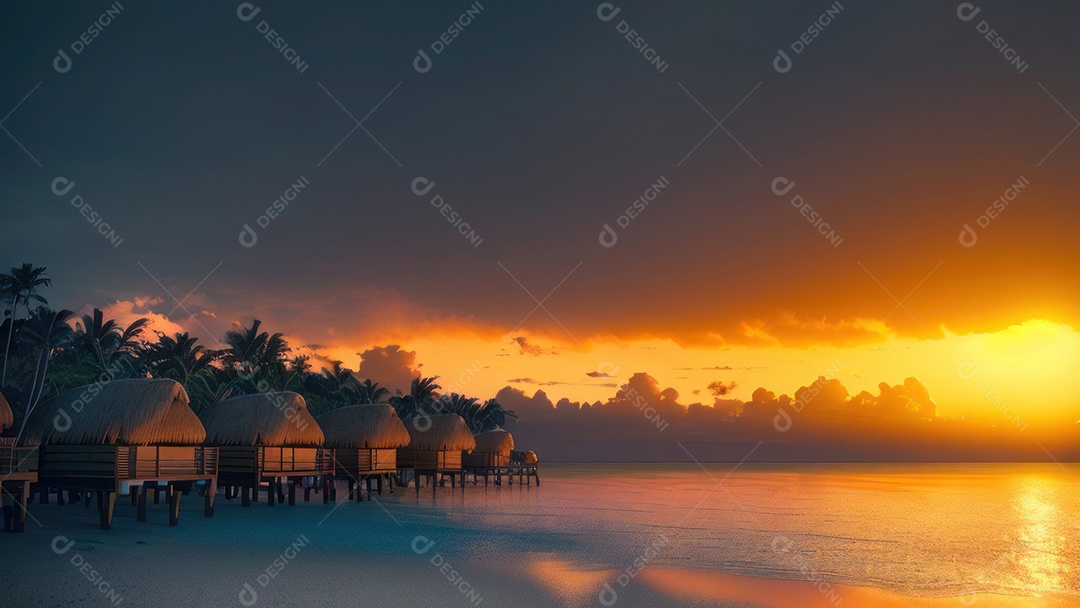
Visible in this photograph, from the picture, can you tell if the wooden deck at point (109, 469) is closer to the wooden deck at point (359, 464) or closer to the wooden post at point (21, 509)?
the wooden post at point (21, 509)

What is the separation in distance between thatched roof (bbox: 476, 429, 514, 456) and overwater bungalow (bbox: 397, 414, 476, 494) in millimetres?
10926

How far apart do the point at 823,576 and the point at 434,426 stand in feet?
121

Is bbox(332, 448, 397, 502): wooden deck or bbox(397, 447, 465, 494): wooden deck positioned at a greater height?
bbox(332, 448, 397, 502): wooden deck

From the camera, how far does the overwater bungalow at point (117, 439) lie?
26406 mm

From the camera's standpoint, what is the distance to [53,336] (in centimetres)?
3859

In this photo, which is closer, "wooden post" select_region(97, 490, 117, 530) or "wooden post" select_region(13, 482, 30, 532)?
"wooden post" select_region(13, 482, 30, 532)

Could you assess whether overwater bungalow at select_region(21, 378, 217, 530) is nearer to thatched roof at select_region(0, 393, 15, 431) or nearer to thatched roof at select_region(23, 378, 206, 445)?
thatched roof at select_region(23, 378, 206, 445)

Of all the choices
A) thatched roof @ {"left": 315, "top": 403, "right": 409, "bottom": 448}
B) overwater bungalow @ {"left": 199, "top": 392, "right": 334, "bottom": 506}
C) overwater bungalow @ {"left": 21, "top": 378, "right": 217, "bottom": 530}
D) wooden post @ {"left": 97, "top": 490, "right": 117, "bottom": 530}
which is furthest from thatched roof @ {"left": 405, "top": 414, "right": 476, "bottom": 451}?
wooden post @ {"left": 97, "top": 490, "right": 117, "bottom": 530}

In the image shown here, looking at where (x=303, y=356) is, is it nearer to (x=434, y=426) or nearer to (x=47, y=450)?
(x=434, y=426)

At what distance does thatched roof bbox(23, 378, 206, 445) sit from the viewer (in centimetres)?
2659

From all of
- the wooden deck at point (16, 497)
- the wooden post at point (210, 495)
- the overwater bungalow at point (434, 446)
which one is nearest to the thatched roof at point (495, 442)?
the overwater bungalow at point (434, 446)

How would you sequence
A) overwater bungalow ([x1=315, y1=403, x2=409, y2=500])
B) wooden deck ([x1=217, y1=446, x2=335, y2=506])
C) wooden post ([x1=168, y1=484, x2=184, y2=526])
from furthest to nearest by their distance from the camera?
overwater bungalow ([x1=315, y1=403, x2=409, y2=500]) < wooden deck ([x1=217, y1=446, x2=335, y2=506]) < wooden post ([x1=168, y1=484, x2=184, y2=526])

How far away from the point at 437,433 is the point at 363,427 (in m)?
11.4

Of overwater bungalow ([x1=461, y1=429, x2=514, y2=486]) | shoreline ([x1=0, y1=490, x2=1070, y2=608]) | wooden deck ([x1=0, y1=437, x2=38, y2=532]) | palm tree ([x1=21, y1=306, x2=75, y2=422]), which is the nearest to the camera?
shoreline ([x1=0, y1=490, x2=1070, y2=608])
